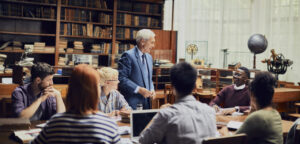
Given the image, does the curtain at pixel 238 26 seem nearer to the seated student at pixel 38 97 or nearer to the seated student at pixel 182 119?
the seated student at pixel 38 97

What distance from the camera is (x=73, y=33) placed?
8086 mm

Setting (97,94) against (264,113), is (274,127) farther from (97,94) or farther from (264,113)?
(97,94)

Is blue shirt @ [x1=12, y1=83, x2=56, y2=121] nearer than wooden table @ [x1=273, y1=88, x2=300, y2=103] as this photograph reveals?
Yes

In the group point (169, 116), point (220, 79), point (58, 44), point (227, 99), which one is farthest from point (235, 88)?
point (58, 44)

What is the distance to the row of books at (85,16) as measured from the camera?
26.1ft

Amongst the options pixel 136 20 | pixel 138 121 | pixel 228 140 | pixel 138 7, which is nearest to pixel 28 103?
pixel 138 121

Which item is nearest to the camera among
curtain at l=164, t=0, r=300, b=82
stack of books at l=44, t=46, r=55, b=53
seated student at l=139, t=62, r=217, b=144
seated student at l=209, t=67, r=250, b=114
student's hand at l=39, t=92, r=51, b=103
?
seated student at l=139, t=62, r=217, b=144

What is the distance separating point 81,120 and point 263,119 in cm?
126

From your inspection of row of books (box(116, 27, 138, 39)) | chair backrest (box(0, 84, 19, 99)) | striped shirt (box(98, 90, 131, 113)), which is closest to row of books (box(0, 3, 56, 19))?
row of books (box(116, 27, 138, 39))

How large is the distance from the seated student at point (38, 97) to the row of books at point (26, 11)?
487 cm

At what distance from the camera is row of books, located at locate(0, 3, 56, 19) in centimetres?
737

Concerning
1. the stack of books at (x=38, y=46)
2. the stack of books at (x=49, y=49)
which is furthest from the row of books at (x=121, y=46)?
the stack of books at (x=38, y=46)

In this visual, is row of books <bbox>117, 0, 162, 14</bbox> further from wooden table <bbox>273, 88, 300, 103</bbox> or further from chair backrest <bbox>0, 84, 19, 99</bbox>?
chair backrest <bbox>0, 84, 19, 99</bbox>

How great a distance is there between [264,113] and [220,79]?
19.7 feet
